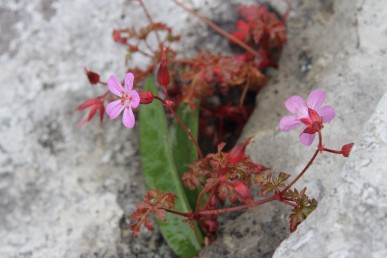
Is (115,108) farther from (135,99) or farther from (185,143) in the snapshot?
(185,143)

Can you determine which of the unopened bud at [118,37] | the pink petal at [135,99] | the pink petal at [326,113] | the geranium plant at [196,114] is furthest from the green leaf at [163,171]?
the pink petal at [326,113]

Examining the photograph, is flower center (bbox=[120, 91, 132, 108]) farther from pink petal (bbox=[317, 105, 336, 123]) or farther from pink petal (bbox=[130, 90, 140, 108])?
pink petal (bbox=[317, 105, 336, 123])

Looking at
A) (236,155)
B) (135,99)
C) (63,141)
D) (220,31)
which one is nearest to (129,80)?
(135,99)

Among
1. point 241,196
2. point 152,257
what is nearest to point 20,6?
point 152,257

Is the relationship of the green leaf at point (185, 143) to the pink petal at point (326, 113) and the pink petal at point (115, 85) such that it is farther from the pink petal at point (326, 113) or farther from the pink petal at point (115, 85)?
the pink petal at point (326, 113)

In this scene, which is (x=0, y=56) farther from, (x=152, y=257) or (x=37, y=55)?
(x=152, y=257)
